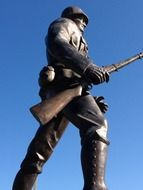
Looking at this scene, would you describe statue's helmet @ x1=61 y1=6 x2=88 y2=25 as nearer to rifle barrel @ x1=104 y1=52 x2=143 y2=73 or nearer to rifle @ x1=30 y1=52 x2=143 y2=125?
rifle barrel @ x1=104 y1=52 x2=143 y2=73

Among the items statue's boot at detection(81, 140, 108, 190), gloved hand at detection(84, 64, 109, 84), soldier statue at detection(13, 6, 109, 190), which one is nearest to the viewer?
statue's boot at detection(81, 140, 108, 190)

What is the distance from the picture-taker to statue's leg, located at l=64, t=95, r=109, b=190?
564 cm

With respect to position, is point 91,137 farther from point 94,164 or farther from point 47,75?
point 47,75

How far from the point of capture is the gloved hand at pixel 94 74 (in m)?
6.02

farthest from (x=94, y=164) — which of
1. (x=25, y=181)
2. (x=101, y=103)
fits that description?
(x=101, y=103)

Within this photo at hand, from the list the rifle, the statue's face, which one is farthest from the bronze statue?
the statue's face

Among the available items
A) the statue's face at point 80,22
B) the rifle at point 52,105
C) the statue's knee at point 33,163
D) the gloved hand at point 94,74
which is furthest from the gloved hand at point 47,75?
the statue's face at point 80,22

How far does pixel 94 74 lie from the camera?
19.8 ft

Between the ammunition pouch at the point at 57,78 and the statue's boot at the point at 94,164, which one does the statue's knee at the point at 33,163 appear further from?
the ammunition pouch at the point at 57,78

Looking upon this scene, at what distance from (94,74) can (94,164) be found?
1028 millimetres

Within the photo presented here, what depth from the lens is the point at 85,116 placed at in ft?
20.0

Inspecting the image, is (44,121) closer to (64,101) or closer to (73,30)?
(64,101)

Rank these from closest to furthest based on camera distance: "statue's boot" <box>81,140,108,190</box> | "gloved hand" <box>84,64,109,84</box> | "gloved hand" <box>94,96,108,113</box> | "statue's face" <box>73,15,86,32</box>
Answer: "statue's boot" <box>81,140,108,190</box> < "gloved hand" <box>84,64,109,84</box> < "gloved hand" <box>94,96,108,113</box> < "statue's face" <box>73,15,86,32</box>

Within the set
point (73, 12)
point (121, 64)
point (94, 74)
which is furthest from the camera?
point (73, 12)
